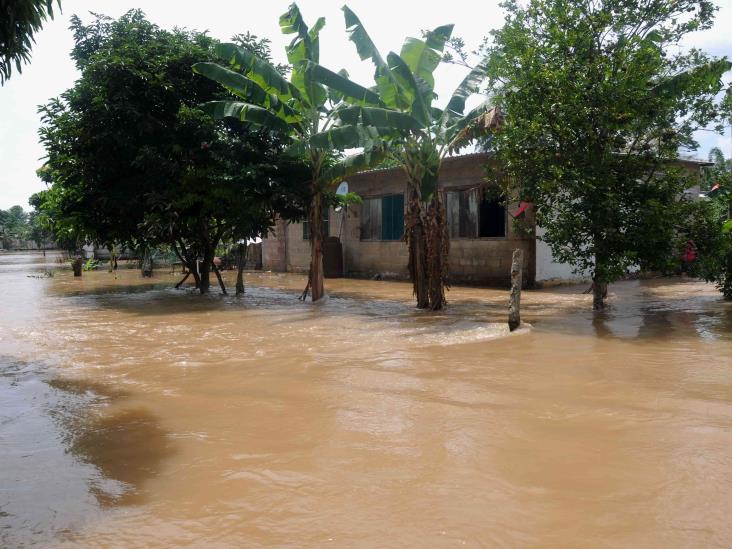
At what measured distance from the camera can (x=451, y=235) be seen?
18.0 m

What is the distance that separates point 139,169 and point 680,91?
1153 centimetres

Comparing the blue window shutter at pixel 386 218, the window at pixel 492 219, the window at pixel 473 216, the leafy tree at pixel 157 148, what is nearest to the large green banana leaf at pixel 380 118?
the leafy tree at pixel 157 148

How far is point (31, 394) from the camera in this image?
645 centimetres

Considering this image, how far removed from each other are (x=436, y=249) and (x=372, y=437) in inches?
294

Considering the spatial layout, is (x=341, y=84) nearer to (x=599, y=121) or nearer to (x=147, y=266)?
(x=599, y=121)

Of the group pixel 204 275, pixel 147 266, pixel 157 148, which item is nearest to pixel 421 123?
pixel 157 148

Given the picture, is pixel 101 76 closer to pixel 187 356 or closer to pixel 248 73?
pixel 248 73

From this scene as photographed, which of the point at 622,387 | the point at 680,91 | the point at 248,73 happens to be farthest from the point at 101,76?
the point at 622,387

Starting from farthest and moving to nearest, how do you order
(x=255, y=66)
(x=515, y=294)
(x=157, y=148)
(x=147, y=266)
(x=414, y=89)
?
(x=147, y=266) < (x=157, y=148) < (x=255, y=66) < (x=414, y=89) < (x=515, y=294)

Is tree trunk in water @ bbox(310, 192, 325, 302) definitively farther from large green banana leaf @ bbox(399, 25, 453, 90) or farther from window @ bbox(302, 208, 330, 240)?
window @ bbox(302, 208, 330, 240)

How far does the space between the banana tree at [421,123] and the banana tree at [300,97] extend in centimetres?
32

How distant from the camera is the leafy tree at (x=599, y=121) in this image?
33.6 ft

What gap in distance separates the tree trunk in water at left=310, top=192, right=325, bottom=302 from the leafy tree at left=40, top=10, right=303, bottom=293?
1.36 ft

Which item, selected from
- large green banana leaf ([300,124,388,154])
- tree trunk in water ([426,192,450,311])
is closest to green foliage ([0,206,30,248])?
large green banana leaf ([300,124,388,154])
